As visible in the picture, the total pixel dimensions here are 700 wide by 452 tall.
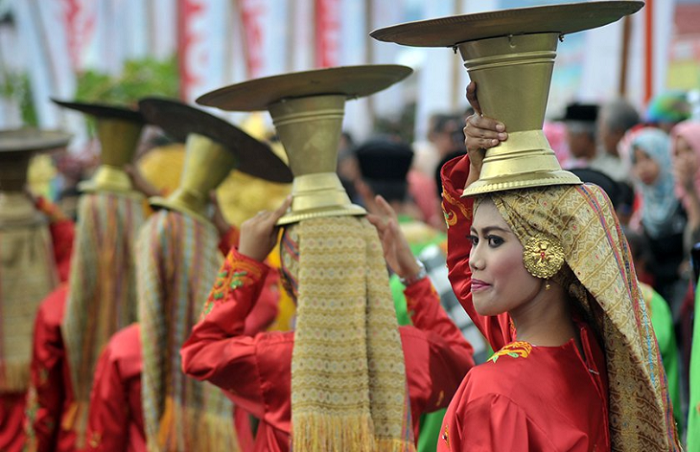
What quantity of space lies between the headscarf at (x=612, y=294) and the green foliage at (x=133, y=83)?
56.2ft

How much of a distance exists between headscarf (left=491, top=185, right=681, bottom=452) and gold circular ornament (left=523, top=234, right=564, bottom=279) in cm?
1

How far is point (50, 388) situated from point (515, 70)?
3.88 m

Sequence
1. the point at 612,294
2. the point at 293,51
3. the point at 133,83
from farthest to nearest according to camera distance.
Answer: the point at 133,83, the point at 293,51, the point at 612,294

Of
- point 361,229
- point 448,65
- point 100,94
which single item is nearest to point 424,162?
point 448,65

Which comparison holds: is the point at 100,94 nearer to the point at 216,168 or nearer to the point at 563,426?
the point at 216,168

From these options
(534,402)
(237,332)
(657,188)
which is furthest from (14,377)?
(534,402)

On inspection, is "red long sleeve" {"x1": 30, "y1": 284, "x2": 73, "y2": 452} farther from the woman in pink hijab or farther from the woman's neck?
the woman's neck

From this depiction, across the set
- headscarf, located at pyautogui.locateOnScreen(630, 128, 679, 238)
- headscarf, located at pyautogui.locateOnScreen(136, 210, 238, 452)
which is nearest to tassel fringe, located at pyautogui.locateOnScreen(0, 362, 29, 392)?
headscarf, located at pyautogui.locateOnScreen(136, 210, 238, 452)

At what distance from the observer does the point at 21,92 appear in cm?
2870

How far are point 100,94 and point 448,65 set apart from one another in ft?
32.3

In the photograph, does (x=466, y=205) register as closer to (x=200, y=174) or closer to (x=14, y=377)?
(x=200, y=174)

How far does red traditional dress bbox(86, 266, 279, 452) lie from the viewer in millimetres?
4492

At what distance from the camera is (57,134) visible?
6.60m

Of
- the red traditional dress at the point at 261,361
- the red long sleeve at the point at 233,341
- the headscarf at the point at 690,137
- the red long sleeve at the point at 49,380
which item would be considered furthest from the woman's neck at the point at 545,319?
the red long sleeve at the point at 49,380
